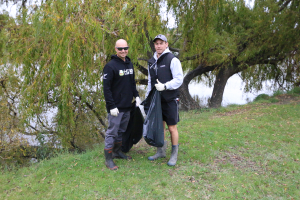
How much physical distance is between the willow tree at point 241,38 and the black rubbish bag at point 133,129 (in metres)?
4.48

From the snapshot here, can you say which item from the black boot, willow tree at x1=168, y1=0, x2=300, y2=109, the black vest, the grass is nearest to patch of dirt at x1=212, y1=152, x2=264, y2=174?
the grass

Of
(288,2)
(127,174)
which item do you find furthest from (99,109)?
(288,2)

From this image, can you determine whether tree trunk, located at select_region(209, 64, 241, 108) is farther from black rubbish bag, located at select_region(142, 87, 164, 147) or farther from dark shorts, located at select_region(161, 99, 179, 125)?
black rubbish bag, located at select_region(142, 87, 164, 147)

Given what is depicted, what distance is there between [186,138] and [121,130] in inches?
74.7

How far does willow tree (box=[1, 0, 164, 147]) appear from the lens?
4.42 m

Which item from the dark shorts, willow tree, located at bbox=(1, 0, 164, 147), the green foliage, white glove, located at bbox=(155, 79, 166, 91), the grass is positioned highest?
willow tree, located at bbox=(1, 0, 164, 147)

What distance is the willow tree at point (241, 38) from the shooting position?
861 cm

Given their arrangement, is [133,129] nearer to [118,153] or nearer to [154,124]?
[118,153]

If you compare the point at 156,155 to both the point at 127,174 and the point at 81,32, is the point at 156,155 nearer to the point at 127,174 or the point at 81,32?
the point at 127,174

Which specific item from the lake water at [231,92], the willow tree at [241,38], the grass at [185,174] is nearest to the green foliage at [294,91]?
the lake water at [231,92]

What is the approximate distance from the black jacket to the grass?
3.33ft

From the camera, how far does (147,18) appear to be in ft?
17.4

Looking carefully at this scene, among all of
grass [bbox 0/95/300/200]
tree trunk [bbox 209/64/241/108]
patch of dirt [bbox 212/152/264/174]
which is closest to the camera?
grass [bbox 0/95/300/200]

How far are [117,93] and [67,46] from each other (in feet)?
5.11
